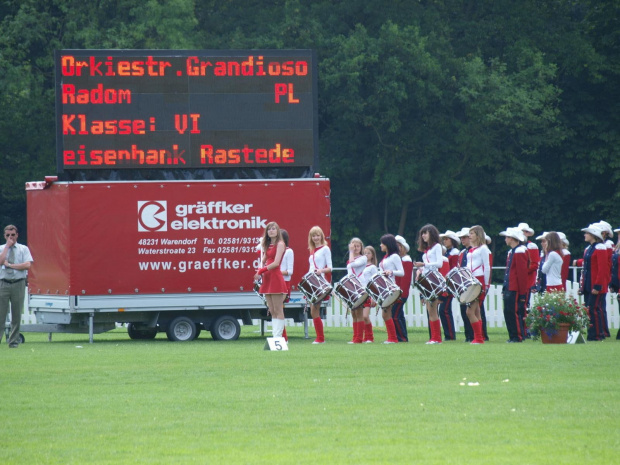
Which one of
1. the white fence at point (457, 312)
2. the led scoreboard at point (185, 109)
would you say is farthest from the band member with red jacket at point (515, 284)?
the white fence at point (457, 312)

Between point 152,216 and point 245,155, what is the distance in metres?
1.89

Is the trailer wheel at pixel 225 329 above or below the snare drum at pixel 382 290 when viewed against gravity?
below

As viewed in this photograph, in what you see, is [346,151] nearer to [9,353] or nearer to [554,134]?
[554,134]

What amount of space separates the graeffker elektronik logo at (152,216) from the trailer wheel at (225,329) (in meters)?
1.98

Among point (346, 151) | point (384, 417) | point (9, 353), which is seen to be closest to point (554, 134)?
point (346, 151)

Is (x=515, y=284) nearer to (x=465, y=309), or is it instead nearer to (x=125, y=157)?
(x=465, y=309)

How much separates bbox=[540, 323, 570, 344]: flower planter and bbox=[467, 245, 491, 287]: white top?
1.39 m

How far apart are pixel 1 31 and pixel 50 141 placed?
4.04 meters

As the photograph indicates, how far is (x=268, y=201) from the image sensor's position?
21.5 meters

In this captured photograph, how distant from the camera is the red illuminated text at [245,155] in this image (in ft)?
68.4

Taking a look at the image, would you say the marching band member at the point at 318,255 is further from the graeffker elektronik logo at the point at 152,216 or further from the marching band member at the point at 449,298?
the graeffker elektronik logo at the point at 152,216

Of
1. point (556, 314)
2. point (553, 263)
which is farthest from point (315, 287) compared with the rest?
point (553, 263)

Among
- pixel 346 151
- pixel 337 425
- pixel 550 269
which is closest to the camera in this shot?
pixel 337 425

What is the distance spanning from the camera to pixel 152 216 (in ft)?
68.9
